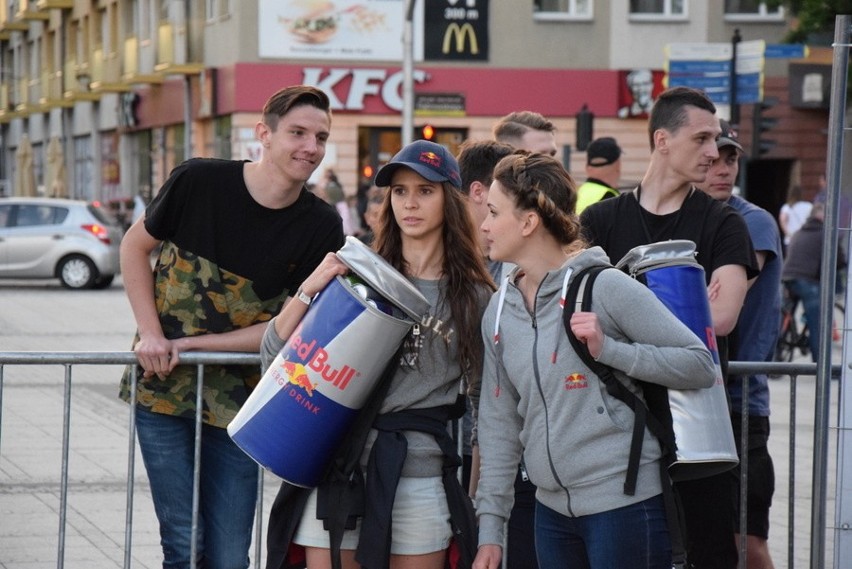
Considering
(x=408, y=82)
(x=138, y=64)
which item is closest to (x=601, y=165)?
(x=408, y=82)

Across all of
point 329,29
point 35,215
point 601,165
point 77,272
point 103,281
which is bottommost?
point 103,281

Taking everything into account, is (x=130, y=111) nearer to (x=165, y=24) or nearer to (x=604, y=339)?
(x=165, y=24)

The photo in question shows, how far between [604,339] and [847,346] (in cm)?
135

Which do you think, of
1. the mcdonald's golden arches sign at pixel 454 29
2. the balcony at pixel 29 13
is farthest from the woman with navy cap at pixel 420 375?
the balcony at pixel 29 13

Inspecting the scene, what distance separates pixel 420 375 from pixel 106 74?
141 ft

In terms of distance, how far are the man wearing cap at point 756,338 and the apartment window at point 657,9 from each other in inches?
1195

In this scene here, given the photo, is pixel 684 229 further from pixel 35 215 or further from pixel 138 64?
pixel 138 64

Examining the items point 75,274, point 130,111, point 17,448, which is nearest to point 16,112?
point 130,111

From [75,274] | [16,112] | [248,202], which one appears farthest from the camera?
[16,112]

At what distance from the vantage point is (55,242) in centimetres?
2667

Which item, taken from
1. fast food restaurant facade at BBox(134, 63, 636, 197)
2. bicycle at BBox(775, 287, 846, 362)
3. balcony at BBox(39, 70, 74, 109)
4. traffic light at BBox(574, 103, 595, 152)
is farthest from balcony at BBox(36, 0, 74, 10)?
bicycle at BBox(775, 287, 846, 362)

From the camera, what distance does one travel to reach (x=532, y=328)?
13.6 feet

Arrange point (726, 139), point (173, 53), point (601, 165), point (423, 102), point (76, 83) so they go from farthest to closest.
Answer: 1. point (76, 83)
2. point (173, 53)
3. point (423, 102)
4. point (601, 165)
5. point (726, 139)

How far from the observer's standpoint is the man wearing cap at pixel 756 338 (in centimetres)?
545
